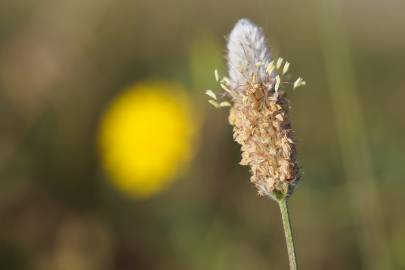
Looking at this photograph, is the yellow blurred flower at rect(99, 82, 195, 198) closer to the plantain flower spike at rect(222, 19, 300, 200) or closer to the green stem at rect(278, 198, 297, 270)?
the plantain flower spike at rect(222, 19, 300, 200)

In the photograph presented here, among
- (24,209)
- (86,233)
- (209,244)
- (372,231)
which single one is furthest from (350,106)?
(24,209)

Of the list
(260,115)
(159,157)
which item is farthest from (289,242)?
(159,157)

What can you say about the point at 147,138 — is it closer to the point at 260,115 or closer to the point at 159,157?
the point at 159,157

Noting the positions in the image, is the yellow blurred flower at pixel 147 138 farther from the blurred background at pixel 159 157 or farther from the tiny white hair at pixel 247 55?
the tiny white hair at pixel 247 55

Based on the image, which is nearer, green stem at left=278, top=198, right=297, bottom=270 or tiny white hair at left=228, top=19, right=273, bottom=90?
green stem at left=278, top=198, right=297, bottom=270

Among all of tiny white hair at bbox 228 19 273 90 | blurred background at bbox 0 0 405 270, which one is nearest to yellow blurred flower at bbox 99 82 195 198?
blurred background at bbox 0 0 405 270

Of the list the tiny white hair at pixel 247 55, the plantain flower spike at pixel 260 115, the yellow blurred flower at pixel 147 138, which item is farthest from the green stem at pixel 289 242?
the yellow blurred flower at pixel 147 138

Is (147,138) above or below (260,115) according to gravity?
above
